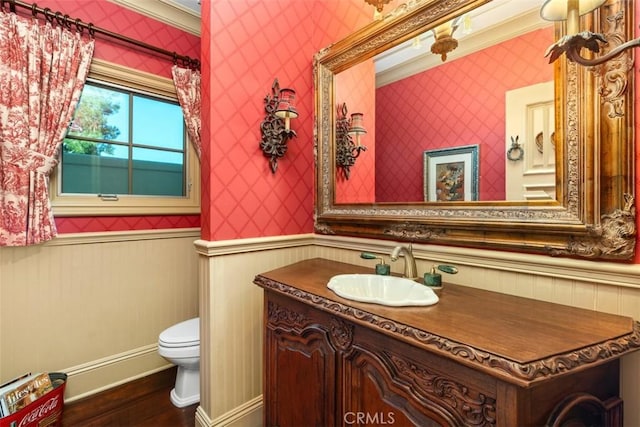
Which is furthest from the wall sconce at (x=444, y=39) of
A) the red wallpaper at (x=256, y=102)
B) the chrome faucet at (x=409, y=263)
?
the chrome faucet at (x=409, y=263)

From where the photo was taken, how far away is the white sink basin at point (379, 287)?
47.3 inches

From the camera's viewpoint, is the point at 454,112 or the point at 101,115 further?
the point at 101,115

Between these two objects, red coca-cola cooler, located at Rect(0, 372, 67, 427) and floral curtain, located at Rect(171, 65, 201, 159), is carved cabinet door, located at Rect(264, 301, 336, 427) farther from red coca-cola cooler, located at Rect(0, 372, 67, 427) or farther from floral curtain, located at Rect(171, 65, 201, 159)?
floral curtain, located at Rect(171, 65, 201, 159)

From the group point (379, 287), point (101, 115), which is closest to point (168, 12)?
point (101, 115)

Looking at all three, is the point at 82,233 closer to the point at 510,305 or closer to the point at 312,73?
the point at 312,73

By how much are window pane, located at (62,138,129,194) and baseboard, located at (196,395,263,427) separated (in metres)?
1.62

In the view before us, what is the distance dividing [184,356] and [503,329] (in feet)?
5.76

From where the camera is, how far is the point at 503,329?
0.80 metres

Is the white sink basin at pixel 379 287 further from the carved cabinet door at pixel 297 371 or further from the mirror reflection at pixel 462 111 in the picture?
the mirror reflection at pixel 462 111

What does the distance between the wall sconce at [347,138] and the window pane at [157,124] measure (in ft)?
4.84

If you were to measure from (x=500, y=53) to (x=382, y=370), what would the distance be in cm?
128

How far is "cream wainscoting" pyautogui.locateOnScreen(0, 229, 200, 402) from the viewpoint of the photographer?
1.82 m

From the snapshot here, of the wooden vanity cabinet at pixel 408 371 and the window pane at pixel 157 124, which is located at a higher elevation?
the window pane at pixel 157 124

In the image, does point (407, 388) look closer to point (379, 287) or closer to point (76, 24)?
point (379, 287)
